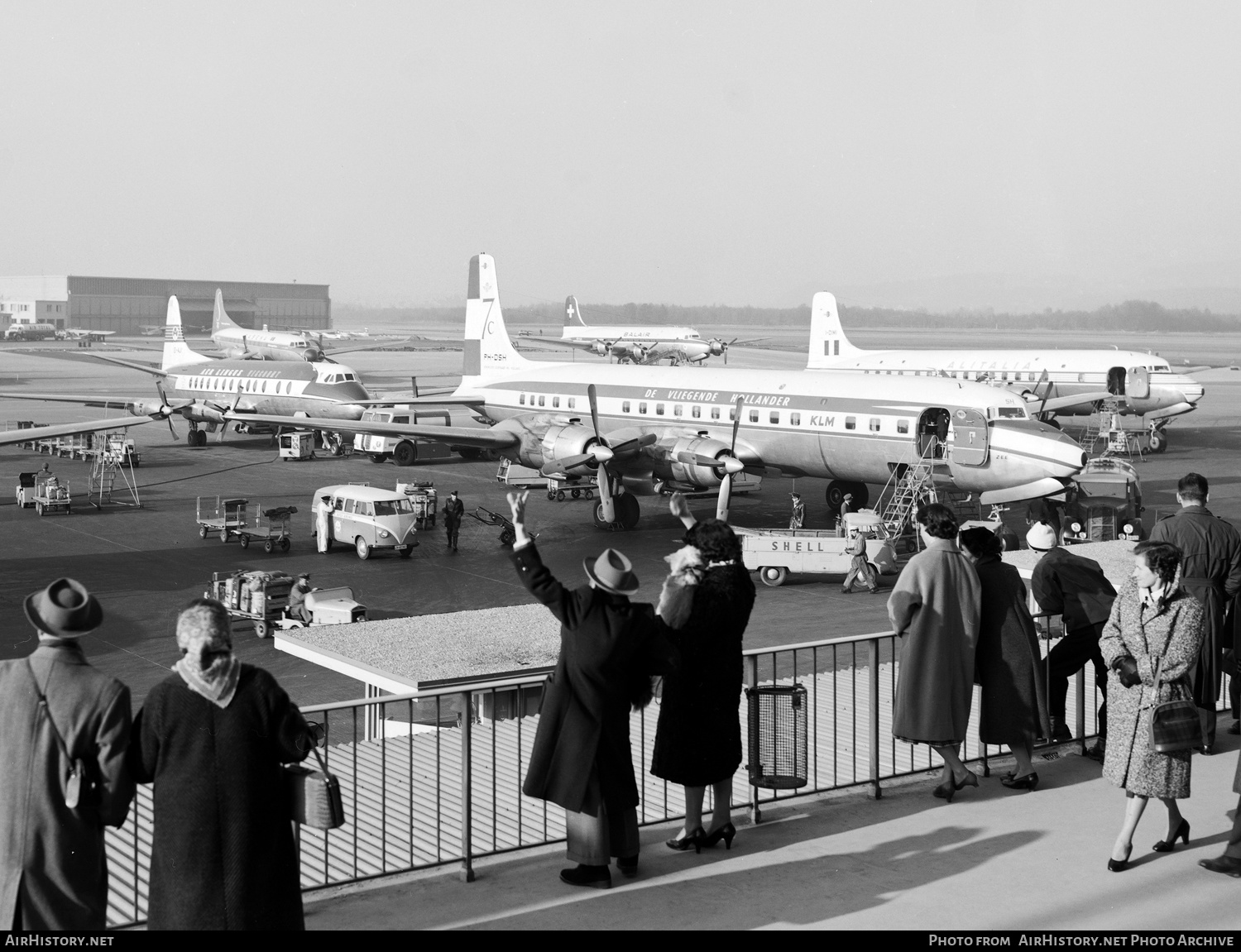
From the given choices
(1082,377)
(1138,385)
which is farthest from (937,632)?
(1082,377)

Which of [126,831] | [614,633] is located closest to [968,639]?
[614,633]

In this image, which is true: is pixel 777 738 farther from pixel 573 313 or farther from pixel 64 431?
pixel 573 313

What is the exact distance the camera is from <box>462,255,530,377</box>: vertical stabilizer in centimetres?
3819

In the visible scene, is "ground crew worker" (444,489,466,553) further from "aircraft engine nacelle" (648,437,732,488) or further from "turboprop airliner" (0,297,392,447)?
"turboprop airliner" (0,297,392,447)

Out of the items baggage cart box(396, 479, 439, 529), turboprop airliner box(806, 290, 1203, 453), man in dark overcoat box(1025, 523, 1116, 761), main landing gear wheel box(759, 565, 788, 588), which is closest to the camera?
man in dark overcoat box(1025, 523, 1116, 761)

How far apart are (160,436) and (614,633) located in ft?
165

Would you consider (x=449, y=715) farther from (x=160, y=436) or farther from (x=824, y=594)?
(x=160, y=436)

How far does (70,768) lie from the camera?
5.55 meters

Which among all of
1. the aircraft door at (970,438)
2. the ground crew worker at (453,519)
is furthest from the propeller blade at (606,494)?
the aircraft door at (970,438)

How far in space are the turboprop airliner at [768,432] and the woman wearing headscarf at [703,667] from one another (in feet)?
65.1

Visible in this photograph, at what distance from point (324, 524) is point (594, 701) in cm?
2073

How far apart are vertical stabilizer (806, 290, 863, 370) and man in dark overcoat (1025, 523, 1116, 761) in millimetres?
46199

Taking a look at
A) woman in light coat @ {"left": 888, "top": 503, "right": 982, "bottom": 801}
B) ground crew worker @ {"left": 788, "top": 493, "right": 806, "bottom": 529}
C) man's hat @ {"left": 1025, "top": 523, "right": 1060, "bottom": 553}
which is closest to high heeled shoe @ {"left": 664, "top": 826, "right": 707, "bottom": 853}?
woman in light coat @ {"left": 888, "top": 503, "right": 982, "bottom": 801}

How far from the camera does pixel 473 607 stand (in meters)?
22.0
